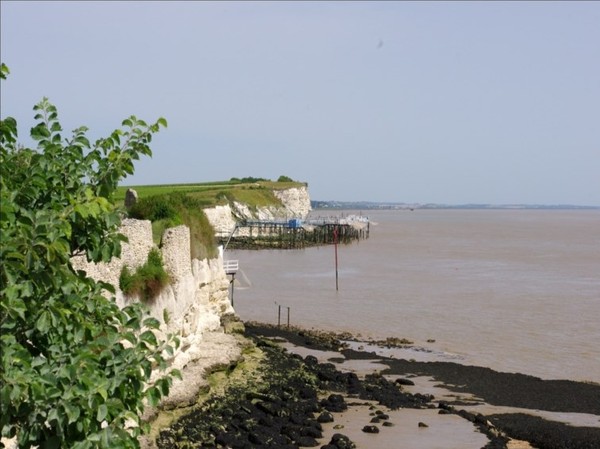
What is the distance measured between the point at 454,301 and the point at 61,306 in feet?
128

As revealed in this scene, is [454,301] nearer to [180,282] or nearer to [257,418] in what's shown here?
[180,282]

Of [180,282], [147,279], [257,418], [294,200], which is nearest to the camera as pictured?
[257,418]

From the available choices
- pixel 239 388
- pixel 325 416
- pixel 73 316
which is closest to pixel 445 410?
pixel 325 416

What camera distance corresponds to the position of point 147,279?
762 inches

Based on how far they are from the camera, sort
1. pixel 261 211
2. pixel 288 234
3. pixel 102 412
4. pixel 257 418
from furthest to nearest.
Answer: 1. pixel 261 211
2. pixel 288 234
3. pixel 257 418
4. pixel 102 412

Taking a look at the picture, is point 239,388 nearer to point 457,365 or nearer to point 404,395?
point 404,395

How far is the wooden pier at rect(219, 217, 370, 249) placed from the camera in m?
86.9

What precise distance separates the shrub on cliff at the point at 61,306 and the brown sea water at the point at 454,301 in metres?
22.2

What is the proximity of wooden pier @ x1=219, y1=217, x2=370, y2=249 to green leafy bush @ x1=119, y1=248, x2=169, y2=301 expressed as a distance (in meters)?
59.6

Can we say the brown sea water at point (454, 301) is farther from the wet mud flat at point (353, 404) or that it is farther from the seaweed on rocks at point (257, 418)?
the seaweed on rocks at point (257, 418)

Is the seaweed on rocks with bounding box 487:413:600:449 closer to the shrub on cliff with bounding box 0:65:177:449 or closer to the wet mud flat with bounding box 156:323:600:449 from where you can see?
the wet mud flat with bounding box 156:323:600:449

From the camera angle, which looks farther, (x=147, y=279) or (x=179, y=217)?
(x=179, y=217)

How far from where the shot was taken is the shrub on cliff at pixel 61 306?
5855 millimetres

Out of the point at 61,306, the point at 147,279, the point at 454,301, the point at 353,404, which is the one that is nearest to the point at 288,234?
the point at 454,301
